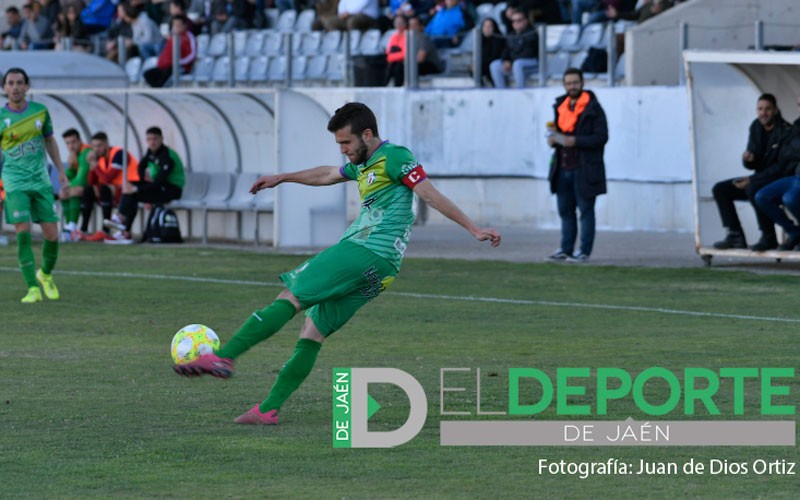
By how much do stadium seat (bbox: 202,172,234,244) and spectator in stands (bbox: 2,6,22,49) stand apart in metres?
11.3

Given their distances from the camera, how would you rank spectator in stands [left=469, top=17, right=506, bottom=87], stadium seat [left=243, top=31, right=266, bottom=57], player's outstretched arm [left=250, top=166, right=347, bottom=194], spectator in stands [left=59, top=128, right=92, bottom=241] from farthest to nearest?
stadium seat [left=243, top=31, right=266, bottom=57], spectator in stands [left=469, top=17, right=506, bottom=87], spectator in stands [left=59, top=128, right=92, bottom=241], player's outstretched arm [left=250, top=166, right=347, bottom=194]

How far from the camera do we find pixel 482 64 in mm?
24875

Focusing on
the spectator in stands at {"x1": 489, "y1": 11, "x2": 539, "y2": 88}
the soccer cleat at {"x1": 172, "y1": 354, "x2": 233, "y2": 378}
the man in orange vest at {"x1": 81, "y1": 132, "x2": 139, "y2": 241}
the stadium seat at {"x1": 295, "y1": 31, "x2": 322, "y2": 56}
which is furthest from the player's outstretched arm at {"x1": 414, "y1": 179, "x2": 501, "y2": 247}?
the stadium seat at {"x1": 295, "y1": 31, "x2": 322, "y2": 56}

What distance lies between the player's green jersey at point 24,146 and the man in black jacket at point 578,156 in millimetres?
6047

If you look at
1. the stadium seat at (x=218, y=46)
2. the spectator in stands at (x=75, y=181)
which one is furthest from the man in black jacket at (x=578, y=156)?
the stadium seat at (x=218, y=46)

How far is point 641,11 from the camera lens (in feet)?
78.8

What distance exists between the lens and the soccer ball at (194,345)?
872 centimetres

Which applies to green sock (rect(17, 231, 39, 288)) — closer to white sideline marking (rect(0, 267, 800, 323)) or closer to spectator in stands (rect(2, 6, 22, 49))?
white sideline marking (rect(0, 267, 800, 323))

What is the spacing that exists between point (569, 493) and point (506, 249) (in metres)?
14.3

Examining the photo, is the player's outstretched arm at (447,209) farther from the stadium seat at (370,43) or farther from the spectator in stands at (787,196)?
the stadium seat at (370,43)

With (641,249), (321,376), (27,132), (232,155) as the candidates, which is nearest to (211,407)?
(321,376)

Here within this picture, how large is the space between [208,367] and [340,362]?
9.73 ft

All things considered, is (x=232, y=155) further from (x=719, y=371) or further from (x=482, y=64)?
(x=719, y=371)

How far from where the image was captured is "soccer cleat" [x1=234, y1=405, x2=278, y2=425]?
8.52 meters
